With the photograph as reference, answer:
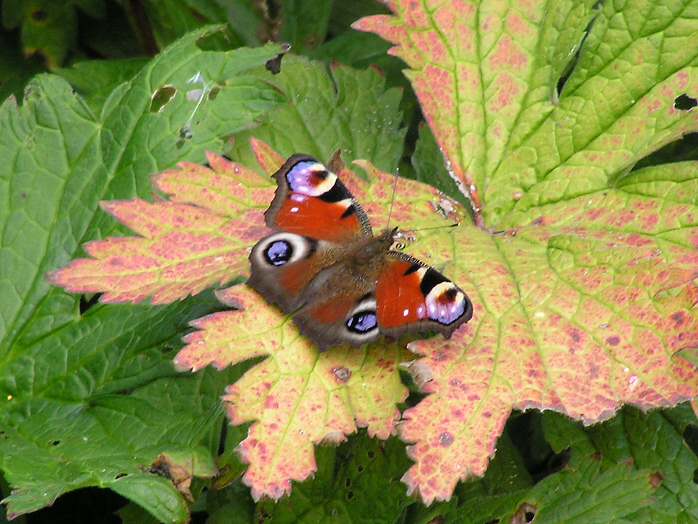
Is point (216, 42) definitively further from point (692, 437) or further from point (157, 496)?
point (692, 437)

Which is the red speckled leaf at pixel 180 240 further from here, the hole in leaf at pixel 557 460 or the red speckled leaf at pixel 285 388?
the hole in leaf at pixel 557 460

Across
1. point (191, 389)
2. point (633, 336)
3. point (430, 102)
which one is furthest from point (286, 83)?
point (633, 336)

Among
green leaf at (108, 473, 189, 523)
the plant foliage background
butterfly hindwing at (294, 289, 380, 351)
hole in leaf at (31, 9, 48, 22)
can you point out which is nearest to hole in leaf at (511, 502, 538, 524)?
the plant foliage background

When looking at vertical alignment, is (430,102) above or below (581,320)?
above

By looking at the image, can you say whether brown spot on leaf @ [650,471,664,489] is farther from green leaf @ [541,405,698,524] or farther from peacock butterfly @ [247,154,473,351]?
peacock butterfly @ [247,154,473,351]

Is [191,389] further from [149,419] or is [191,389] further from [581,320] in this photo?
[581,320]

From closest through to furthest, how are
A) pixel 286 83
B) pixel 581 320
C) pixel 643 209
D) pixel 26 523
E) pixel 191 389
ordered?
pixel 581 320 < pixel 643 209 < pixel 191 389 < pixel 26 523 < pixel 286 83

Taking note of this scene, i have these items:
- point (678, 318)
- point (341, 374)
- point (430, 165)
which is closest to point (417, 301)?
point (341, 374)
